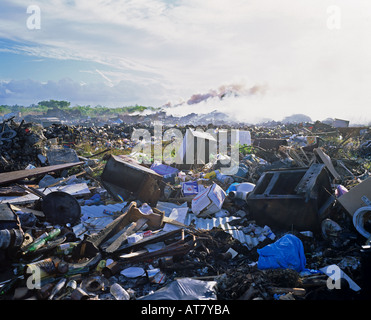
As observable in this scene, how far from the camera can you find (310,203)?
3.92 m

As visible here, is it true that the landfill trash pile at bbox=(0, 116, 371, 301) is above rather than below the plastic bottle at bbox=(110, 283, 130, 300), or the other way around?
above

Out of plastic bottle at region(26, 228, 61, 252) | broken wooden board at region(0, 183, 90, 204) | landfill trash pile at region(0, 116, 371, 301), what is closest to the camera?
landfill trash pile at region(0, 116, 371, 301)

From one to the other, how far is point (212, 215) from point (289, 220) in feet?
5.11

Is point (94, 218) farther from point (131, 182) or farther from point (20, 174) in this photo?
point (20, 174)

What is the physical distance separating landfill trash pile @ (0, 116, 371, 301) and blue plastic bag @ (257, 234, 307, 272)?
0.5 inches

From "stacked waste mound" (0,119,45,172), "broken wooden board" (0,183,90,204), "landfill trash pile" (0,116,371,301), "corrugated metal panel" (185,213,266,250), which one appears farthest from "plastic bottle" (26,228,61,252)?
"stacked waste mound" (0,119,45,172)

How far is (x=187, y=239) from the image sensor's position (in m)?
4.10

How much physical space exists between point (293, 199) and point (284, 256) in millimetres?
1161

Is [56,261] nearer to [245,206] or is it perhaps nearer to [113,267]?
[113,267]

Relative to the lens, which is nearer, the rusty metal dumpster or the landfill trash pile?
the landfill trash pile

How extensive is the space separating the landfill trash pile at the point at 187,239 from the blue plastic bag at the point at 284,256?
0.01 metres

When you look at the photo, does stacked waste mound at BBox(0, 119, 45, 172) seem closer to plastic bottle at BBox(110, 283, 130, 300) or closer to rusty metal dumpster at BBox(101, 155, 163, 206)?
rusty metal dumpster at BBox(101, 155, 163, 206)

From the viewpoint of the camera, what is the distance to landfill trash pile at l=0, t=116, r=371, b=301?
2875 mm

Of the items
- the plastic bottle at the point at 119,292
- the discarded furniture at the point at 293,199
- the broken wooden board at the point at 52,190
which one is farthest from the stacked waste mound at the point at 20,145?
the discarded furniture at the point at 293,199
